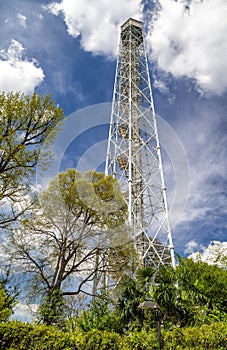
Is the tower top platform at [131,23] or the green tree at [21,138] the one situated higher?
the tower top platform at [131,23]

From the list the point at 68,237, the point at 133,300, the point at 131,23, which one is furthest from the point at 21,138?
the point at 131,23

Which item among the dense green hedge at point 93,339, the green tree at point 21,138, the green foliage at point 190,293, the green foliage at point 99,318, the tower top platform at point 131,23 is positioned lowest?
the dense green hedge at point 93,339

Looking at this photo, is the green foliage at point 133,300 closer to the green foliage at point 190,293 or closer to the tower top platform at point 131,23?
the green foliage at point 190,293

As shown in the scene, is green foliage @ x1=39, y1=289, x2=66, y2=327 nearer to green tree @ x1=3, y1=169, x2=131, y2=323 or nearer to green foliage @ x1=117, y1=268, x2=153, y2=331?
green tree @ x1=3, y1=169, x2=131, y2=323

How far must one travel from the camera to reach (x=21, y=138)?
24.2 ft

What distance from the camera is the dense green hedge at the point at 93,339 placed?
5.02m

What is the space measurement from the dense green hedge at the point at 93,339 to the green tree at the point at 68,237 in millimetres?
3193

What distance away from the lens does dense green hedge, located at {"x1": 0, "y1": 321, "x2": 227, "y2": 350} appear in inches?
198

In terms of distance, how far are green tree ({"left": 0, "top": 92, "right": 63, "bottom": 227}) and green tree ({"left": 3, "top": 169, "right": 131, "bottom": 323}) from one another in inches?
57.1

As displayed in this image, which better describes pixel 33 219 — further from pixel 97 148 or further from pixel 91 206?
pixel 97 148

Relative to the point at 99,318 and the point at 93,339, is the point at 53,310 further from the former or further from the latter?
the point at 93,339

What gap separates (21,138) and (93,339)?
4938 millimetres

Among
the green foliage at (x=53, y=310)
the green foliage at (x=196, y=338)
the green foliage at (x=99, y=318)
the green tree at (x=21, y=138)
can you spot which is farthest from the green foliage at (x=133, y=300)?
the green tree at (x=21, y=138)

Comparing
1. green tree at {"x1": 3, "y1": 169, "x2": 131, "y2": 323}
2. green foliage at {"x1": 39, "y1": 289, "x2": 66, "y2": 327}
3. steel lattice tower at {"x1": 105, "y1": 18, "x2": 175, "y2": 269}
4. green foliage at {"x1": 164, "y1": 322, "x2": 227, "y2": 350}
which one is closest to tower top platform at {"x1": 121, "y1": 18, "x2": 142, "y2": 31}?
steel lattice tower at {"x1": 105, "y1": 18, "x2": 175, "y2": 269}
